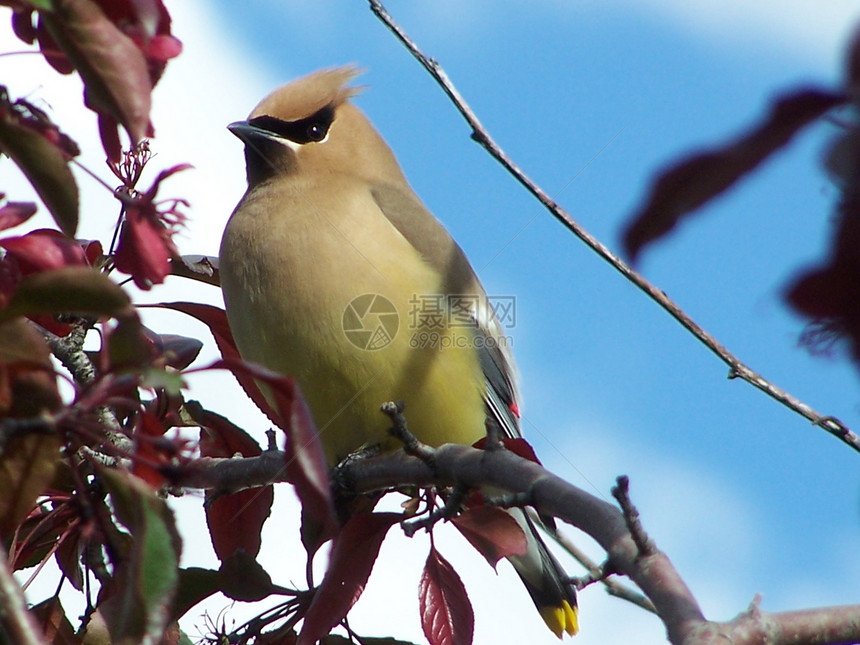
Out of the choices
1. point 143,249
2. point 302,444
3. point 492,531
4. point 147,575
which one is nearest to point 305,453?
point 302,444

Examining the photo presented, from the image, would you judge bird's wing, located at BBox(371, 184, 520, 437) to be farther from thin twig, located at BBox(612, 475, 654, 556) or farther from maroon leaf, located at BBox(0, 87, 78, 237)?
maroon leaf, located at BBox(0, 87, 78, 237)

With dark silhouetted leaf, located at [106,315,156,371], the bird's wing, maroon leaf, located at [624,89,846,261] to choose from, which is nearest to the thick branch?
dark silhouetted leaf, located at [106,315,156,371]

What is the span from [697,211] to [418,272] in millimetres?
2595

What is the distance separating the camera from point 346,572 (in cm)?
233

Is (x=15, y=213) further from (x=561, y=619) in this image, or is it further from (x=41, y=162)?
(x=561, y=619)

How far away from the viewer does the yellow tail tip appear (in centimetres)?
340

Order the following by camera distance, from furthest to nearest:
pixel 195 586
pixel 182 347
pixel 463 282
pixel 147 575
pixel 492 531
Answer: pixel 463 282, pixel 182 347, pixel 492 531, pixel 195 586, pixel 147 575

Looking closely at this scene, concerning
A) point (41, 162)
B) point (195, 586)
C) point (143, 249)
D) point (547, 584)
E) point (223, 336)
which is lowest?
point (195, 586)

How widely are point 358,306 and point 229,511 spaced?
71cm

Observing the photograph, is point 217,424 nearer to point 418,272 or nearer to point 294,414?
point 418,272

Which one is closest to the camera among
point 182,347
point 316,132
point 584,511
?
point 584,511

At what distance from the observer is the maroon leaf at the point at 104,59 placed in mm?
1241

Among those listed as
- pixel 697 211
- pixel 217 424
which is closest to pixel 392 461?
pixel 217 424

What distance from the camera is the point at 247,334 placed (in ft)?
10.4
